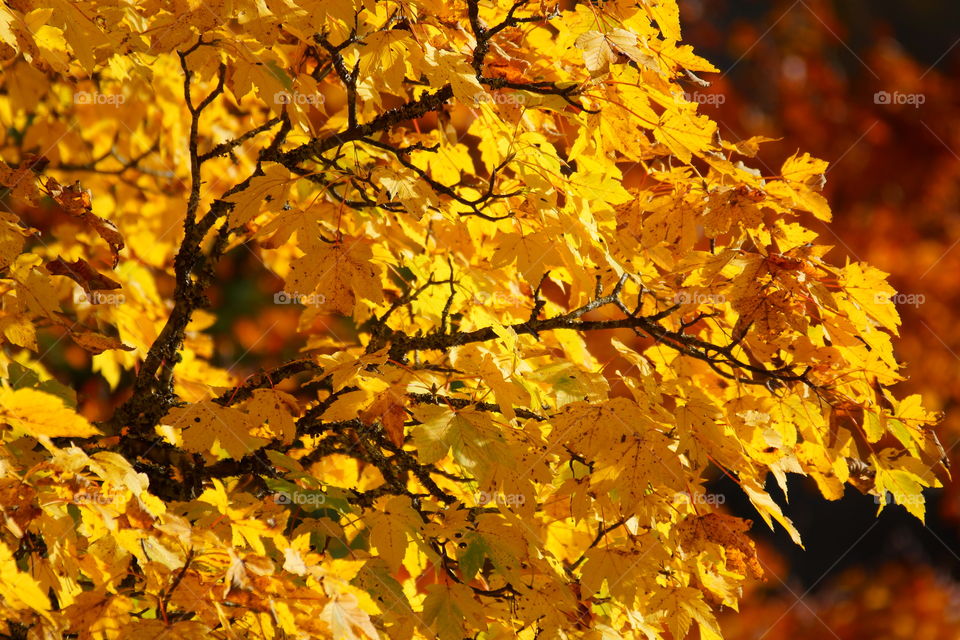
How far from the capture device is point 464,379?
214cm

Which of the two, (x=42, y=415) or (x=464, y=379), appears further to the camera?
(x=464, y=379)

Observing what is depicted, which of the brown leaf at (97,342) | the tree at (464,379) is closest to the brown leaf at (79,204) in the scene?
the tree at (464,379)

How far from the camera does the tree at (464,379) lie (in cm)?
179

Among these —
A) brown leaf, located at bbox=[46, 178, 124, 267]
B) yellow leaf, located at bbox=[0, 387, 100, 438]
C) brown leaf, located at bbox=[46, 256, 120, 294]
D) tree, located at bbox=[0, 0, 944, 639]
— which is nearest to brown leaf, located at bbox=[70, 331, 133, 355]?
tree, located at bbox=[0, 0, 944, 639]

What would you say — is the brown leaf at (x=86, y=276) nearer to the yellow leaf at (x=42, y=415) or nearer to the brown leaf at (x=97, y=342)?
the brown leaf at (x=97, y=342)

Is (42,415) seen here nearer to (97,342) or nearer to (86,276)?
(97,342)

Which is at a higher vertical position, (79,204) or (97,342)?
(79,204)

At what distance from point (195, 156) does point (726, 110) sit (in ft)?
30.1

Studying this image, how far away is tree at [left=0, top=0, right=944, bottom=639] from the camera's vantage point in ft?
5.86

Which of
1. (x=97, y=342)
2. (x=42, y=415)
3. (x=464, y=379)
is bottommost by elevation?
(x=97, y=342)

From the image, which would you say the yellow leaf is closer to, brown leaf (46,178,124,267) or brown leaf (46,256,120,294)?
brown leaf (46,256,120,294)

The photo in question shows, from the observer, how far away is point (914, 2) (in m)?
12.3

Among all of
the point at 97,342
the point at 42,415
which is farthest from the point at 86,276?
the point at 42,415

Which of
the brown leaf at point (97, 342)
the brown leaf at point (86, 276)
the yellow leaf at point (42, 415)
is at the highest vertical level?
the yellow leaf at point (42, 415)
